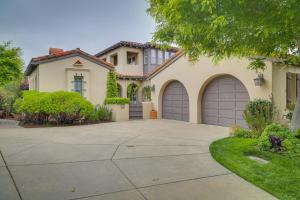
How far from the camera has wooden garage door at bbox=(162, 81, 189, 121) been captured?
14.2 metres

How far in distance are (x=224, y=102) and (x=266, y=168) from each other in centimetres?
696

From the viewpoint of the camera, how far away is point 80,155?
5.65 meters

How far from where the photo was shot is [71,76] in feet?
51.5

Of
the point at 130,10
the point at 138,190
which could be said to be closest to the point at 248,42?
the point at 138,190

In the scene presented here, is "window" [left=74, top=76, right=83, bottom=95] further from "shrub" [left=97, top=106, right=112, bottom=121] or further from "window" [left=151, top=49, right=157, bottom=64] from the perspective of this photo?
"window" [left=151, top=49, right=157, bottom=64]

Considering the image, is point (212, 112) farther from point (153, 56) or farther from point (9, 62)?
point (9, 62)

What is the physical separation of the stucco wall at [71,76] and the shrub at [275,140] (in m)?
12.6

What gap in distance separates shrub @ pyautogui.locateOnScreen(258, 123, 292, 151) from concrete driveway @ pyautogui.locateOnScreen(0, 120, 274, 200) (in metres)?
1.59

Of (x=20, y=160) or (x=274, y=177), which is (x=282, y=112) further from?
(x=20, y=160)

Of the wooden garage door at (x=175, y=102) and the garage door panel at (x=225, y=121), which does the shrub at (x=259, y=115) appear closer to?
the garage door panel at (x=225, y=121)

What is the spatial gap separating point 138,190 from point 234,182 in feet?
5.67

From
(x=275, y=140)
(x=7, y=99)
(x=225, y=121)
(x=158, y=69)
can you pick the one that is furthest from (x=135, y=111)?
(x=275, y=140)

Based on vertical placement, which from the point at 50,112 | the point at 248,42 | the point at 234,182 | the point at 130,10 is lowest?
the point at 234,182

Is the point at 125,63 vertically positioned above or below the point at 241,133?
above
